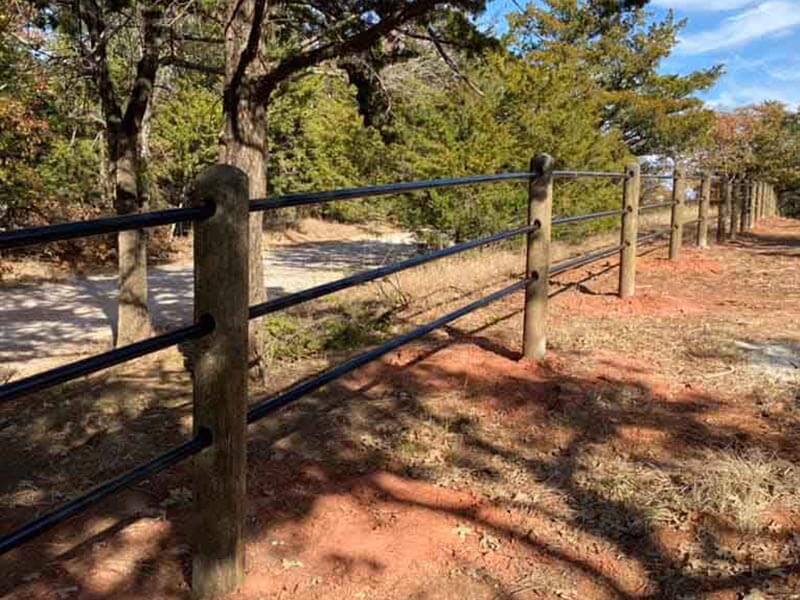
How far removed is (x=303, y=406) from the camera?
368cm

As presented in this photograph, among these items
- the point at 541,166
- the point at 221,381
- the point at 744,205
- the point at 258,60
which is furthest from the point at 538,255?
the point at 744,205

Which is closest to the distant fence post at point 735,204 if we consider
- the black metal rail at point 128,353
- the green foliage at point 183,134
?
the black metal rail at point 128,353

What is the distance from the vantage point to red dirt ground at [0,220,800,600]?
6.95 ft

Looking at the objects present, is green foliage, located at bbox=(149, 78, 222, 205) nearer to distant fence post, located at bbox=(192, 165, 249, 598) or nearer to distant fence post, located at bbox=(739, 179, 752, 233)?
distant fence post, located at bbox=(739, 179, 752, 233)

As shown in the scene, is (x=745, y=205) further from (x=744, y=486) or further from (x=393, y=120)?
(x=744, y=486)

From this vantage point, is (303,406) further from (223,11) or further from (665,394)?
(223,11)

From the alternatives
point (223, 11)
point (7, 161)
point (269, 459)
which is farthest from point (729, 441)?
point (7, 161)

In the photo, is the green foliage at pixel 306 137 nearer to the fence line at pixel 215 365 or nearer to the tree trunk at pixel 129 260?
the tree trunk at pixel 129 260

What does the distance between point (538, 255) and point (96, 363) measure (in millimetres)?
3024

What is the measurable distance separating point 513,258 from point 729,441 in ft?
22.3

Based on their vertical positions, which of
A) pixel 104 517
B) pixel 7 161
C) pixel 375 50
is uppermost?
pixel 375 50

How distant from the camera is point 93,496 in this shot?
1.63 meters

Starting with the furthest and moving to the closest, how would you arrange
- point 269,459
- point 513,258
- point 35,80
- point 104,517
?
point 35,80 < point 513,258 < point 269,459 < point 104,517

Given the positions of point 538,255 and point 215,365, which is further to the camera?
point 538,255
